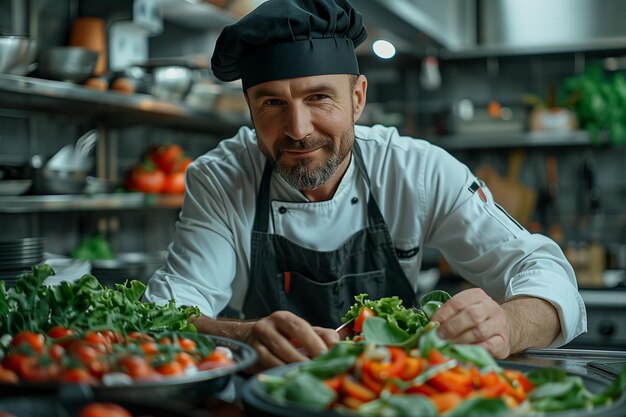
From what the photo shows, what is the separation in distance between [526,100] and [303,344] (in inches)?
184

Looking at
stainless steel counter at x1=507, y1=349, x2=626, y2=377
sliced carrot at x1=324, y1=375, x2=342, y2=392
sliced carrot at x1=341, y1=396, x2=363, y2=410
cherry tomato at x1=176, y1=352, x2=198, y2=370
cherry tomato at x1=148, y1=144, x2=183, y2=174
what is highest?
cherry tomato at x1=148, y1=144, x2=183, y2=174

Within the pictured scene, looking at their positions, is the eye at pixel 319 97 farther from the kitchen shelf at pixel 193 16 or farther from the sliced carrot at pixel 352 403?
the kitchen shelf at pixel 193 16

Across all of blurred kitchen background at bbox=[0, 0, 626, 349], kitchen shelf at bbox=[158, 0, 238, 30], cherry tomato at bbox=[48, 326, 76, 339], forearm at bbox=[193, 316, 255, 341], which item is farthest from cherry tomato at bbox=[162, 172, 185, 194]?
cherry tomato at bbox=[48, 326, 76, 339]

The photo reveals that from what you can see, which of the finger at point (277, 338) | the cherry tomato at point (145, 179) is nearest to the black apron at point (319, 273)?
the finger at point (277, 338)

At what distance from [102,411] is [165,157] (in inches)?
115

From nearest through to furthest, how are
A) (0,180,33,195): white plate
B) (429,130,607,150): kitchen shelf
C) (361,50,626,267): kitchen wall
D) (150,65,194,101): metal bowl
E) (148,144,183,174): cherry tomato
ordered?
Result: 1. (0,180,33,195): white plate
2. (150,65,194,101): metal bowl
3. (148,144,183,174): cherry tomato
4. (429,130,607,150): kitchen shelf
5. (361,50,626,267): kitchen wall

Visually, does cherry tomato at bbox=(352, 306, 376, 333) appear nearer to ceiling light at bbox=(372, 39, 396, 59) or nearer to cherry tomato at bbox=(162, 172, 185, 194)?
ceiling light at bbox=(372, 39, 396, 59)

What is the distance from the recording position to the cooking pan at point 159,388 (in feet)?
3.44

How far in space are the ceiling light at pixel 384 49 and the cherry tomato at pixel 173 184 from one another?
1.01 meters

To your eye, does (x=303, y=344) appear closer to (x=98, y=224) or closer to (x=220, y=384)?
(x=220, y=384)

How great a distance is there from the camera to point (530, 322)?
5.65 feet

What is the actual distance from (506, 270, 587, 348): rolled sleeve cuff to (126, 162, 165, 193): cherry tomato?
2.03 meters

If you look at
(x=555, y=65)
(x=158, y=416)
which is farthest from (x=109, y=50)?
(x=555, y=65)

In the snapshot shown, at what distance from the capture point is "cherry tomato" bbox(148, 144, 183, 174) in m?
3.77
